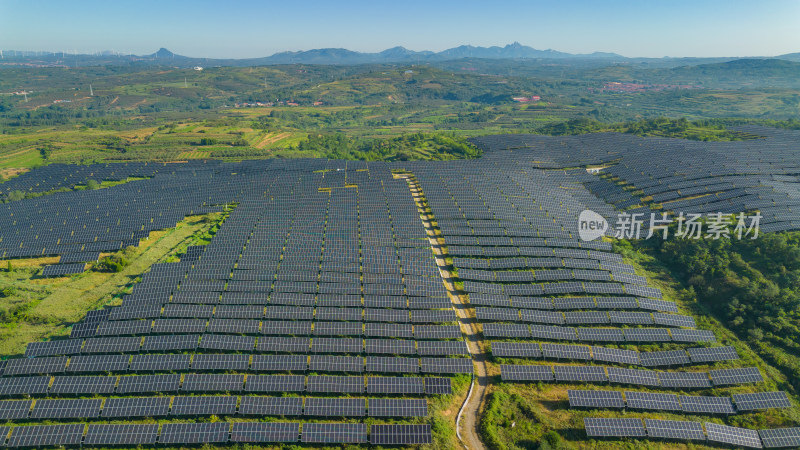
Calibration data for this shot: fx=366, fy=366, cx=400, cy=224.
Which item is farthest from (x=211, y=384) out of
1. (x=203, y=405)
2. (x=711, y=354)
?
(x=711, y=354)

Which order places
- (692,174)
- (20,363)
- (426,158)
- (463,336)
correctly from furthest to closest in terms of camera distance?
(426,158)
(692,174)
(463,336)
(20,363)

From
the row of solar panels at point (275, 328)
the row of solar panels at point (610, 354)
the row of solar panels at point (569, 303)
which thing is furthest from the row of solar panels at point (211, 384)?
the row of solar panels at point (569, 303)

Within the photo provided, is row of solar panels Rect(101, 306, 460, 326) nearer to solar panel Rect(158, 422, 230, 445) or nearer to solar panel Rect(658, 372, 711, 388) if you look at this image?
solar panel Rect(158, 422, 230, 445)

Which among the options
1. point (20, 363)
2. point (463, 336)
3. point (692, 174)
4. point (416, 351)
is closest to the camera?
point (20, 363)

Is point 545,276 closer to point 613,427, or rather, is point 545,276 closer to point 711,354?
point 711,354

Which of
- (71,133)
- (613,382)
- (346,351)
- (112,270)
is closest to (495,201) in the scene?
(613,382)

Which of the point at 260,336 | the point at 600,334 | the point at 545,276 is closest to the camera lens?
the point at 260,336

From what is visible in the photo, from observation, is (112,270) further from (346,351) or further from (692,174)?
(692,174)
